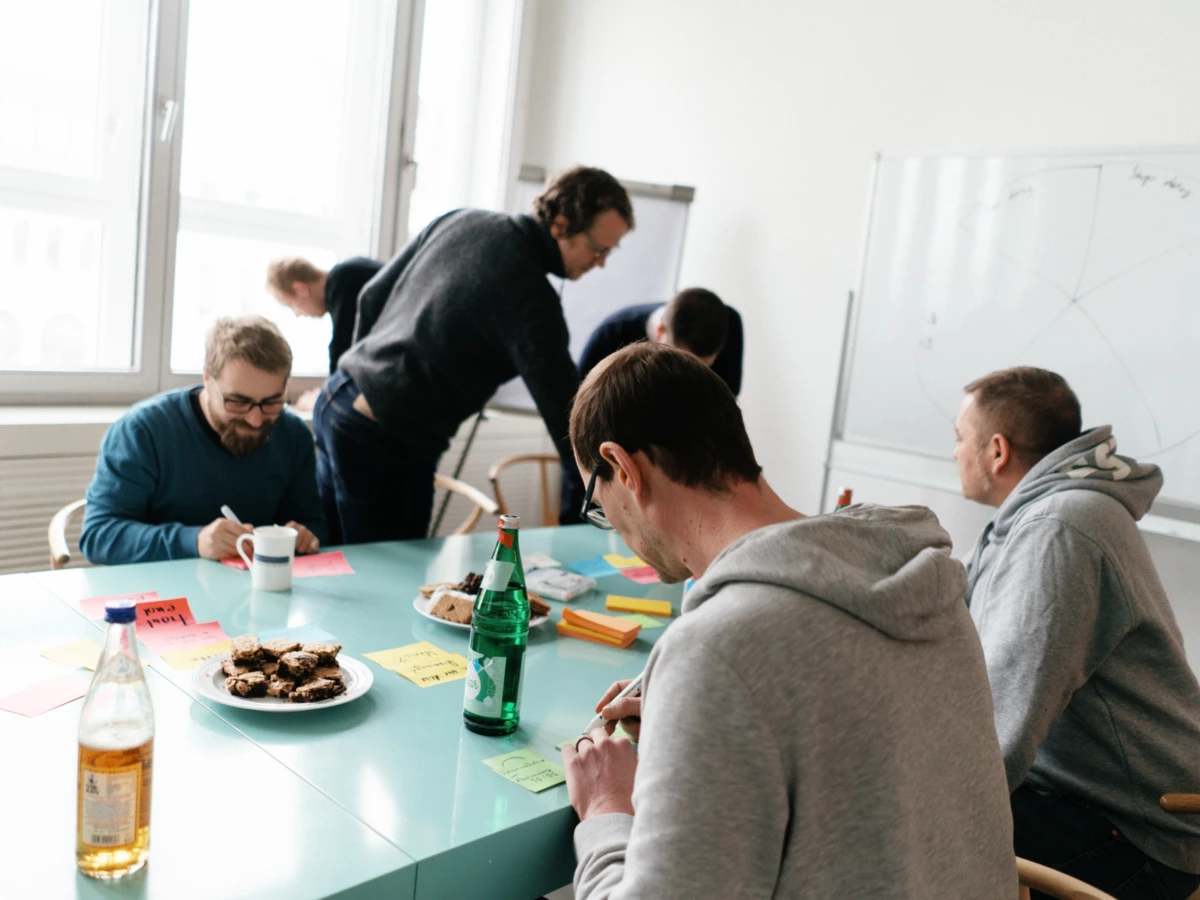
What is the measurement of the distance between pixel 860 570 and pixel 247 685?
815 mm

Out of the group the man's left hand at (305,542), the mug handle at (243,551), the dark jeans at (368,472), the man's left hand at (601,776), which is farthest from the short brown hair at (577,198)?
the man's left hand at (601,776)

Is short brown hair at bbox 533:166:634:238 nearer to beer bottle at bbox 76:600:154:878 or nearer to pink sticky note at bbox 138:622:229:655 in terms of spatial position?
pink sticky note at bbox 138:622:229:655

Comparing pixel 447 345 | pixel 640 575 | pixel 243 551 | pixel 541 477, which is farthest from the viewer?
pixel 541 477

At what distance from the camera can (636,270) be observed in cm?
383

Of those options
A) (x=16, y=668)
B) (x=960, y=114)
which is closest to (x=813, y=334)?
(x=960, y=114)

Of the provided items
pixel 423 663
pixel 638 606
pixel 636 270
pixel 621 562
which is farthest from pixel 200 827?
pixel 636 270

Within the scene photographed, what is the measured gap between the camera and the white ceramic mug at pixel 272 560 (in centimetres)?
170

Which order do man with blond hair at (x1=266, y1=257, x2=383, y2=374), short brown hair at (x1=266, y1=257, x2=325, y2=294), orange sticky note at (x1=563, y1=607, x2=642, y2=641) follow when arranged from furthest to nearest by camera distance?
short brown hair at (x1=266, y1=257, x2=325, y2=294)
man with blond hair at (x1=266, y1=257, x2=383, y2=374)
orange sticky note at (x1=563, y1=607, x2=642, y2=641)

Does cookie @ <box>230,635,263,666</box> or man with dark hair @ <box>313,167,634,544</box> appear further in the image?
man with dark hair @ <box>313,167,634,544</box>

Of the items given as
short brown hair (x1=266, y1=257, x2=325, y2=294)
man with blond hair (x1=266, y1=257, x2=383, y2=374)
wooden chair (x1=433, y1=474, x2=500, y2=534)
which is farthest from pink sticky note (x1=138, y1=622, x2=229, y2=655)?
short brown hair (x1=266, y1=257, x2=325, y2=294)

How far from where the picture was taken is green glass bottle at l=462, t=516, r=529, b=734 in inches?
49.1

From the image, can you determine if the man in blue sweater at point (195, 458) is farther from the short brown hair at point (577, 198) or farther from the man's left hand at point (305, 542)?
the short brown hair at point (577, 198)

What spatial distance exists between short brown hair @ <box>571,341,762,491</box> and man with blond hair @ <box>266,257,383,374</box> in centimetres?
225

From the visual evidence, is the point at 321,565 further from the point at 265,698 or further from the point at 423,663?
the point at 265,698
